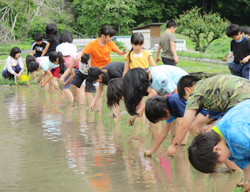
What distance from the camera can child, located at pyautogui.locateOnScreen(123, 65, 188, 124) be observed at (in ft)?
13.9

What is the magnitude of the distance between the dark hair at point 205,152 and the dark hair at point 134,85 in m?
1.85

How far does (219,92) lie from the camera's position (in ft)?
10.6

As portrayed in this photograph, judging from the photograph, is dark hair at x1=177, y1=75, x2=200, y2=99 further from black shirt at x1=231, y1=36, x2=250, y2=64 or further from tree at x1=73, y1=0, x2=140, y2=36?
tree at x1=73, y1=0, x2=140, y2=36

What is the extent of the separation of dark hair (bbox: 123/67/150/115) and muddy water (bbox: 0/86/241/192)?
0.66 metres

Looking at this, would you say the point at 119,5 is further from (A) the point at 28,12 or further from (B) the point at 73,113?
(B) the point at 73,113

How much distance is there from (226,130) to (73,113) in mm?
4879

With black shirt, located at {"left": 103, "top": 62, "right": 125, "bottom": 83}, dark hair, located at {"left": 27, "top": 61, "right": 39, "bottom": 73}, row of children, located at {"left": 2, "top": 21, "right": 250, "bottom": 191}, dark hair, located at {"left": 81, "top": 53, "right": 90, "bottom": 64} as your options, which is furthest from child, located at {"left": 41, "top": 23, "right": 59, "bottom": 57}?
black shirt, located at {"left": 103, "top": 62, "right": 125, "bottom": 83}

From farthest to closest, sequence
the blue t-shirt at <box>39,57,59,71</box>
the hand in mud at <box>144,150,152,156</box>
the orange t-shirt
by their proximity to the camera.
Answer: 1. the blue t-shirt at <box>39,57,59,71</box>
2. the orange t-shirt
3. the hand in mud at <box>144,150,152,156</box>

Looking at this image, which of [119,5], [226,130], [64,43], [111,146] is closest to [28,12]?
[119,5]

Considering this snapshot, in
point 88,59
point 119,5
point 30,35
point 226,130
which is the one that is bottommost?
point 226,130

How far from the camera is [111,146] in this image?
4.70 metres

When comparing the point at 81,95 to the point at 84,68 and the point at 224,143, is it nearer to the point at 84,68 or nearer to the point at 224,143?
the point at 84,68

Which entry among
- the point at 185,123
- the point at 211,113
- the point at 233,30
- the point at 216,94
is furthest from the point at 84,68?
the point at 216,94

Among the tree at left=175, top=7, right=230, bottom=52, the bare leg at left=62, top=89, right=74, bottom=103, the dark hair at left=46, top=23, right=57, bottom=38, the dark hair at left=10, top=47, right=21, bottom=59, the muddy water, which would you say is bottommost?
the muddy water
